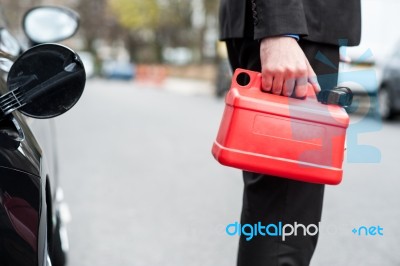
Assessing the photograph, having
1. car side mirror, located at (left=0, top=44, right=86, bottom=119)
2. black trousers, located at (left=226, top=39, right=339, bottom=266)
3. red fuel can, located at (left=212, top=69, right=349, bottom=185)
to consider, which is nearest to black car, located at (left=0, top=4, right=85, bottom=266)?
car side mirror, located at (left=0, top=44, right=86, bottom=119)

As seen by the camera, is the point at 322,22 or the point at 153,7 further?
the point at 153,7

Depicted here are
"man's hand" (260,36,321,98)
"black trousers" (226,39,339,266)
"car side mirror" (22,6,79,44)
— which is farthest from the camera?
"car side mirror" (22,6,79,44)

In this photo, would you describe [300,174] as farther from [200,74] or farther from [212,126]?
[200,74]

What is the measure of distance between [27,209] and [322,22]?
0.92 m

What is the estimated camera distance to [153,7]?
44.1 metres

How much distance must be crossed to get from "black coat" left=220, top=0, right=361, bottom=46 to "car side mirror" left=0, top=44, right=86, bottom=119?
1.59ft

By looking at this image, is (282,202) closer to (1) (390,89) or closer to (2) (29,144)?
(2) (29,144)

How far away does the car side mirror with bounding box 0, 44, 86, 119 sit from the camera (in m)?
1.41

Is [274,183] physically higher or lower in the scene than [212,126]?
higher

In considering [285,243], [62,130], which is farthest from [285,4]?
[62,130]

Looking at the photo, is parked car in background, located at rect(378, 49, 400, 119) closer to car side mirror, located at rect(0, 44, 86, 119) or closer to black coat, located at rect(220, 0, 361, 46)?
black coat, located at rect(220, 0, 361, 46)

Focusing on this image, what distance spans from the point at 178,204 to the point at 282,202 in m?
2.82

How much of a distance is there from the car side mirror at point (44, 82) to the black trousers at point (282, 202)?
524 mm
